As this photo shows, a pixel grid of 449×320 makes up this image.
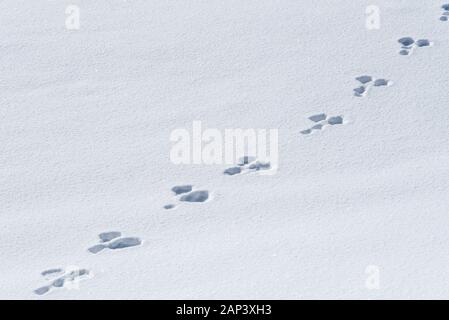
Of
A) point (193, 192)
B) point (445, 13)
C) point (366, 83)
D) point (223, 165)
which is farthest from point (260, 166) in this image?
point (445, 13)

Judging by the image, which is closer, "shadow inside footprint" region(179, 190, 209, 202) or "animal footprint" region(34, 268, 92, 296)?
"animal footprint" region(34, 268, 92, 296)

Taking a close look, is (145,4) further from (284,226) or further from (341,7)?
(284,226)

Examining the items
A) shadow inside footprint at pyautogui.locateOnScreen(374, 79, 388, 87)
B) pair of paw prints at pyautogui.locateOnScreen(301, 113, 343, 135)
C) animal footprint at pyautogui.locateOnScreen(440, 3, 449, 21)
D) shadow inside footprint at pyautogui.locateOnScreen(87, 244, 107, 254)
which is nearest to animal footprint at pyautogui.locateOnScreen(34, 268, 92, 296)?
shadow inside footprint at pyautogui.locateOnScreen(87, 244, 107, 254)

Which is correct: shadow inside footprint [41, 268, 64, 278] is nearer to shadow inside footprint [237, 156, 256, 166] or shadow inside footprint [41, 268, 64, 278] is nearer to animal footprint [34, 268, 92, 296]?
animal footprint [34, 268, 92, 296]

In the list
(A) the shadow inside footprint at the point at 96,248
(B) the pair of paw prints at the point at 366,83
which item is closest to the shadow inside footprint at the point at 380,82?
(B) the pair of paw prints at the point at 366,83

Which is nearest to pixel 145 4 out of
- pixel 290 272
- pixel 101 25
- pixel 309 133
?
pixel 101 25

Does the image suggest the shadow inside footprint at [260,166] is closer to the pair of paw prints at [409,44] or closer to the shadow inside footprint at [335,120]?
the shadow inside footprint at [335,120]
